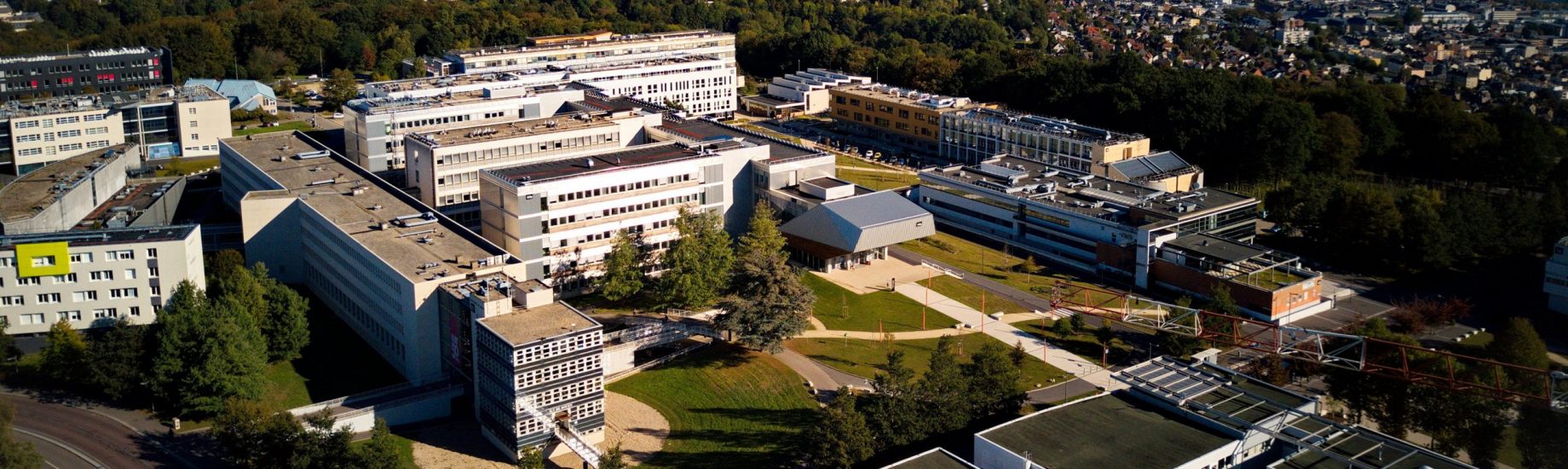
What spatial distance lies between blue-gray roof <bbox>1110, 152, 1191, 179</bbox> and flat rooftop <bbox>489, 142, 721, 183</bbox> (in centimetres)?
2460

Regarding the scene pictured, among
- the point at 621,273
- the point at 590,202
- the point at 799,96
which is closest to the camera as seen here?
the point at 621,273

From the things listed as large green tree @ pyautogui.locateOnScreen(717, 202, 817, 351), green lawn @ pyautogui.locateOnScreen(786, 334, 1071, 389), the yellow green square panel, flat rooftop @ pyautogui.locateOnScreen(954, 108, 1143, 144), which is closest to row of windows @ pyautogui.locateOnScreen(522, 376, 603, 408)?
large green tree @ pyautogui.locateOnScreen(717, 202, 817, 351)

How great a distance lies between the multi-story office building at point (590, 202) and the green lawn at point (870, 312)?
263 inches

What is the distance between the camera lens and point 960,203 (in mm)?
63375

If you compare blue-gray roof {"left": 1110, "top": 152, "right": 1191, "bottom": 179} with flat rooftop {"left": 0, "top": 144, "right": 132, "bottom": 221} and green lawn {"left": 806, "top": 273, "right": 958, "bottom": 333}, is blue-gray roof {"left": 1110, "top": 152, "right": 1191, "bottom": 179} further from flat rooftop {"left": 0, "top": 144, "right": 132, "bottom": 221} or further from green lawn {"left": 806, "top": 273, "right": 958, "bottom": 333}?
flat rooftop {"left": 0, "top": 144, "right": 132, "bottom": 221}

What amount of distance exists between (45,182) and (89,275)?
16.9 meters

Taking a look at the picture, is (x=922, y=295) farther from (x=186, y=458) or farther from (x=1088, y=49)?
(x=1088, y=49)

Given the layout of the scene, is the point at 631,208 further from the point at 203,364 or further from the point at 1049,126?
the point at 1049,126

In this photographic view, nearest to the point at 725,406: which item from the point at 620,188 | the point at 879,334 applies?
the point at 879,334

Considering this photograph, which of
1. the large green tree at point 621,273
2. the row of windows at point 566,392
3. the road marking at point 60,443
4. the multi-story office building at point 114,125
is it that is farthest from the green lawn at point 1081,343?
the multi-story office building at point 114,125

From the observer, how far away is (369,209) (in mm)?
50719

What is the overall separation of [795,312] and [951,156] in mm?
35370

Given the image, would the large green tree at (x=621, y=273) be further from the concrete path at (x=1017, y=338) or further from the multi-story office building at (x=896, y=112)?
the multi-story office building at (x=896, y=112)

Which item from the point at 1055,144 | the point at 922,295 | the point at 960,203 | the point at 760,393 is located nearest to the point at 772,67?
the point at 1055,144
